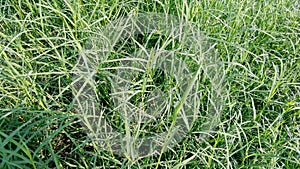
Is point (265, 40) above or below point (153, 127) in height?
above

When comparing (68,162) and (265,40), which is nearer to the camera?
(68,162)

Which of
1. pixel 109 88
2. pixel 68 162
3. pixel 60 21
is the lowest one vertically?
pixel 68 162

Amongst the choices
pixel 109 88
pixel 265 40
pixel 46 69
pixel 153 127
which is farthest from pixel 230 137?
pixel 46 69

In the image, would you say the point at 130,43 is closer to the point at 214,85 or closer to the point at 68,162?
the point at 214,85

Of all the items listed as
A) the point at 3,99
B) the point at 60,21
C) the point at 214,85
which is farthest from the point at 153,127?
the point at 60,21

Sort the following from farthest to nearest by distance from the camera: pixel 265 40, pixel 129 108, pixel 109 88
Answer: pixel 265 40 < pixel 109 88 < pixel 129 108

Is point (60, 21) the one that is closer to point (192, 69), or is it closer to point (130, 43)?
point (130, 43)

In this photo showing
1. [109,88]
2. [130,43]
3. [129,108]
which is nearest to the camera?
[129,108]
